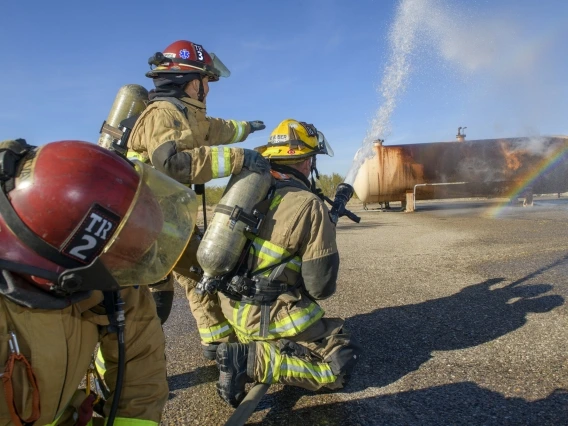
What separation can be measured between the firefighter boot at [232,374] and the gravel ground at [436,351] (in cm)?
11

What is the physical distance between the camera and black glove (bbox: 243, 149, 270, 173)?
8.93 ft

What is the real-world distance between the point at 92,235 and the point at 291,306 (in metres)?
1.66

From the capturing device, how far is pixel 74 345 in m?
1.44

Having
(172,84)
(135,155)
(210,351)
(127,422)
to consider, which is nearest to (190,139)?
(135,155)

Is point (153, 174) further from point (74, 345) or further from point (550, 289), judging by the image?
point (550, 289)

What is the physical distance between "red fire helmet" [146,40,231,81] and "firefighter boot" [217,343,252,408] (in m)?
2.15

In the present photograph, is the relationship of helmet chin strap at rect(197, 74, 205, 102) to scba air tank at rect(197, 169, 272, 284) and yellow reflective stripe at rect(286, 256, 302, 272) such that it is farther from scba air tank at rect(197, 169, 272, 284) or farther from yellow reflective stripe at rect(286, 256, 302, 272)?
yellow reflective stripe at rect(286, 256, 302, 272)

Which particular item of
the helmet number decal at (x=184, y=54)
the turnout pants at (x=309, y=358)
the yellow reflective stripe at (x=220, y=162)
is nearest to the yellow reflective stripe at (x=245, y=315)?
the turnout pants at (x=309, y=358)

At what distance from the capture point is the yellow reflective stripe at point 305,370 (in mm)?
2564

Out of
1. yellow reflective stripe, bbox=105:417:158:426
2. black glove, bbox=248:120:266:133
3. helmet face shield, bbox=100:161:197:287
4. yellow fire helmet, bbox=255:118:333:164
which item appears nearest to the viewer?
helmet face shield, bbox=100:161:197:287

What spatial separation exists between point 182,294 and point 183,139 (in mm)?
2954

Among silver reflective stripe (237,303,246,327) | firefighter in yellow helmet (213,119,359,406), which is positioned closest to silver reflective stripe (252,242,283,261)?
firefighter in yellow helmet (213,119,359,406)

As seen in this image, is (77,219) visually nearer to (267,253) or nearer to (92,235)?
(92,235)

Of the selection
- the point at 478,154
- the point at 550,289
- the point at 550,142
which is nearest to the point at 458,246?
the point at 550,289
